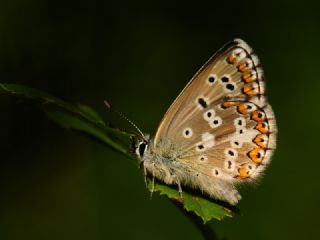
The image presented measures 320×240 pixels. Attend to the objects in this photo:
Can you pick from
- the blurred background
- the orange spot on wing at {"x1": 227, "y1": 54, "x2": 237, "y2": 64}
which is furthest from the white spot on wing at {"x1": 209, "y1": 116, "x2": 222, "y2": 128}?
the blurred background

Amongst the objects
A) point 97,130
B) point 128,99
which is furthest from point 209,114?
point 128,99

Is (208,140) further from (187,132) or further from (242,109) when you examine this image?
(242,109)

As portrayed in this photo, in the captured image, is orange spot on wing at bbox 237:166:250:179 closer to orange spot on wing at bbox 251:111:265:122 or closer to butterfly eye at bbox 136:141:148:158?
orange spot on wing at bbox 251:111:265:122

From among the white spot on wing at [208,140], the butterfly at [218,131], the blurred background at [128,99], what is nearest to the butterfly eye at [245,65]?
the butterfly at [218,131]

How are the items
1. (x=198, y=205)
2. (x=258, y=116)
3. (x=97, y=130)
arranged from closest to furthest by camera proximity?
(x=198, y=205), (x=97, y=130), (x=258, y=116)

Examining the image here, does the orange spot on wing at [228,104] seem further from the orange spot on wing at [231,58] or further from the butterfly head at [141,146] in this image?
the butterfly head at [141,146]

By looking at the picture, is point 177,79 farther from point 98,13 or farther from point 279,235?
point 279,235
